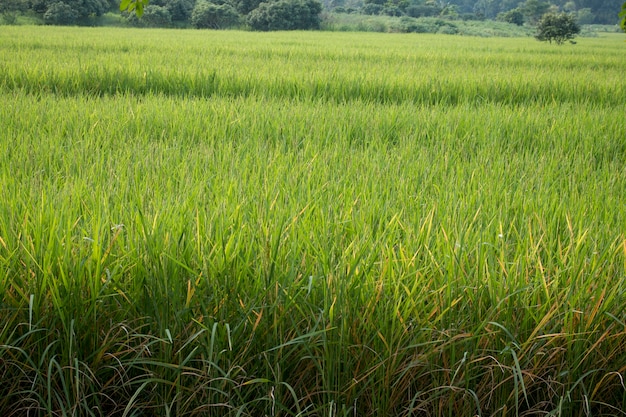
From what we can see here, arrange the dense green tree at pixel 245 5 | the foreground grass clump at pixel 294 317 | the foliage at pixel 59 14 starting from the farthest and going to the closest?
the dense green tree at pixel 245 5 < the foliage at pixel 59 14 < the foreground grass clump at pixel 294 317

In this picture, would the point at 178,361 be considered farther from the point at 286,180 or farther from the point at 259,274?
the point at 286,180

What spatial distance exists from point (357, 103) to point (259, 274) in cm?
276

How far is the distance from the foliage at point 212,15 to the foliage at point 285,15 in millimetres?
1032

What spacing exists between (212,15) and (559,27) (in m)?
16.1

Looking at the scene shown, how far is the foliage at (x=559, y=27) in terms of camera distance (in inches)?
665

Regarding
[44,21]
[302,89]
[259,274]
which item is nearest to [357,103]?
[302,89]

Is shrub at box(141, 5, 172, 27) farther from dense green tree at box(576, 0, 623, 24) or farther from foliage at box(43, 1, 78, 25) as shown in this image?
dense green tree at box(576, 0, 623, 24)

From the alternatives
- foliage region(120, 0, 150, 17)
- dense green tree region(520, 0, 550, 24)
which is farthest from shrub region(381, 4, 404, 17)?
foliage region(120, 0, 150, 17)

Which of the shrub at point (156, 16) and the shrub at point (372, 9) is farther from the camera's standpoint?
the shrub at point (372, 9)

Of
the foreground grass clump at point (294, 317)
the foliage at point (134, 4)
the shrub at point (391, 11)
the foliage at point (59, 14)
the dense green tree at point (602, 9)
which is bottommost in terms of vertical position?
the foreground grass clump at point (294, 317)

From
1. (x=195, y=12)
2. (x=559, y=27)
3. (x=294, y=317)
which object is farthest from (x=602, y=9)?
(x=294, y=317)

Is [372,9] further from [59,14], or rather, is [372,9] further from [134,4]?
[134,4]

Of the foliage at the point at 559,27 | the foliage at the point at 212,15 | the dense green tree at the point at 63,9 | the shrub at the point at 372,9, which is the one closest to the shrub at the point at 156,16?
the foliage at the point at 212,15

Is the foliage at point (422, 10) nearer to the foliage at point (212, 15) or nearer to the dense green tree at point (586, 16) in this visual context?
the dense green tree at point (586, 16)
